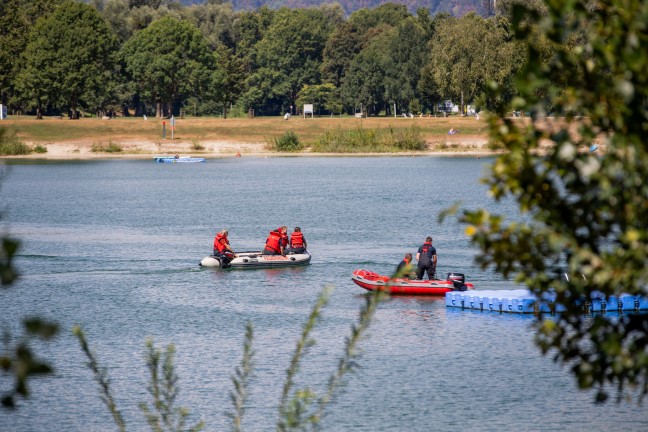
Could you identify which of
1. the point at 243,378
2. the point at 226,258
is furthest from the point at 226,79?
the point at 243,378

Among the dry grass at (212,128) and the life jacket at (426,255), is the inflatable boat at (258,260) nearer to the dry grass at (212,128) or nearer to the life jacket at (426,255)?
the life jacket at (426,255)

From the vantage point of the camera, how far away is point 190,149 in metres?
115

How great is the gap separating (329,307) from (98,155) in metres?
79.6

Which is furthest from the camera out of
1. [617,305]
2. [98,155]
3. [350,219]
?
[98,155]

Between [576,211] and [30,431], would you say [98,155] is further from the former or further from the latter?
[576,211]

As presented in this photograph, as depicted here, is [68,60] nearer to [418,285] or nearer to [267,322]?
[418,285]

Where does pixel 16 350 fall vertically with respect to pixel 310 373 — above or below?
above

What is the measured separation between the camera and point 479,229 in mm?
7828

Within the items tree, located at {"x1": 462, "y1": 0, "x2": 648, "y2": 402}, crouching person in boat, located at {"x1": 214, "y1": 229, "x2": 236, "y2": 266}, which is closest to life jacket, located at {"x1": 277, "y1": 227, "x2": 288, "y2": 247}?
crouching person in boat, located at {"x1": 214, "y1": 229, "x2": 236, "y2": 266}

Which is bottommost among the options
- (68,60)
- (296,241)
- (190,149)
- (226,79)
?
(296,241)

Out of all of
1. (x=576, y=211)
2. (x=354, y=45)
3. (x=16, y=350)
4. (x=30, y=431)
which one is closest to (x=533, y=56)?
(x=576, y=211)

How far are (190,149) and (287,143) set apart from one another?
33.5 ft

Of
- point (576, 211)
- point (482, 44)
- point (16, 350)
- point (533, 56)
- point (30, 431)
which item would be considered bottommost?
point (30, 431)

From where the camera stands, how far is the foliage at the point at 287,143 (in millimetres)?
113188
